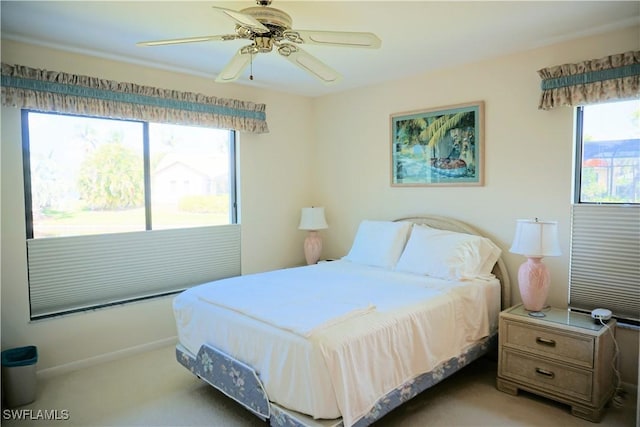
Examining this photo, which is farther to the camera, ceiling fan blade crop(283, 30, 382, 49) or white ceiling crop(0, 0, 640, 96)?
white ceiling crop(0, 0, 640, 96)

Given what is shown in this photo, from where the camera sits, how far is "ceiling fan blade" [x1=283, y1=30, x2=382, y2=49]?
2.07 m

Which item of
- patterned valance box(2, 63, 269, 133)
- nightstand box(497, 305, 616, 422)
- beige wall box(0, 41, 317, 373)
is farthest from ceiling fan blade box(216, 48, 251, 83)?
nightstand box(497, 305, 616, 422)

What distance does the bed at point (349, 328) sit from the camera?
2031 mm

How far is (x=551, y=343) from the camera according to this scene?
2648mm

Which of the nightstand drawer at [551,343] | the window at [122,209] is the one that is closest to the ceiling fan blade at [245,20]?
the window at [122,209]

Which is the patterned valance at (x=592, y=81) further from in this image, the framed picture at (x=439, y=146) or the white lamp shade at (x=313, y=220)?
the white lamp shade at (x=313, y=220)

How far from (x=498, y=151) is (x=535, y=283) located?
1179 mm

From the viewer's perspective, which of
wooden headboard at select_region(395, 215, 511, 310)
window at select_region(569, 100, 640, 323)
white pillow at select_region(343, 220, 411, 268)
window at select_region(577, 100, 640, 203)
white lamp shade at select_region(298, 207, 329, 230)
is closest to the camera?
window at select_region(569, 100, 640, 323)

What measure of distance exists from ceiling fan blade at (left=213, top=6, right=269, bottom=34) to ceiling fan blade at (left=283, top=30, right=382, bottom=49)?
0.17m

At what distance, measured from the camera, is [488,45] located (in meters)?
3.15

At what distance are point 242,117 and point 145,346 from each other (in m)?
2.36

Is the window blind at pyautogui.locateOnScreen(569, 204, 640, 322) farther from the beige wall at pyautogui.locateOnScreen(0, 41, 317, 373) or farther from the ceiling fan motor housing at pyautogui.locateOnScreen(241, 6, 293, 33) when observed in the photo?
the beige wall at pyautogui.locateOnScreen(0, 41, 317, 373)

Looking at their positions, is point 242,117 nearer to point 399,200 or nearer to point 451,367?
point 399,200

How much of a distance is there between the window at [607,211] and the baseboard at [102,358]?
345 centimetres
